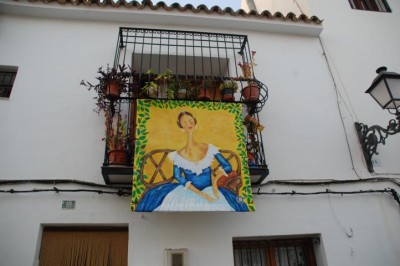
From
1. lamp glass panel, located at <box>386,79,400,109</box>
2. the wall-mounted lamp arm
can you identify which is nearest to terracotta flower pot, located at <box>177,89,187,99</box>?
lamp glass panel, located at <box>386,79,400,109</box>

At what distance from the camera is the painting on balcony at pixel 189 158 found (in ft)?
12.6

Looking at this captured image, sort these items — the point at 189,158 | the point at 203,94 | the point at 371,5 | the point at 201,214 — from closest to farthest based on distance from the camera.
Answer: the point at 189,158
the point at 201,214
the point at 203,94
the point at 371,5

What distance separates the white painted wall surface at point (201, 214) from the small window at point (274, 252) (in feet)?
0.80

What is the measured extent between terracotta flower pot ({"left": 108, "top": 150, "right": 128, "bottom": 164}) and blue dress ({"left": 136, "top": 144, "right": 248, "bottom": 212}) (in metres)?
0.59

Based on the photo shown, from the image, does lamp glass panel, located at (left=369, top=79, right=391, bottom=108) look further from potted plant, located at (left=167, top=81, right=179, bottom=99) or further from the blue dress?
potted plant, located at (left=167, top=81, right=179, bottom=99)

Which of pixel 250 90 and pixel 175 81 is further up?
pixel 175 81

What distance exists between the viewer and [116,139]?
4.13 metres

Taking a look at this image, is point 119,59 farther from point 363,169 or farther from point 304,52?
point 363,169

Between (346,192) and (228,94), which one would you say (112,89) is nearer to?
(228,94)

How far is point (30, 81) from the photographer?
489 cm

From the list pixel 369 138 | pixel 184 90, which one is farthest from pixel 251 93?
pixel 369 138

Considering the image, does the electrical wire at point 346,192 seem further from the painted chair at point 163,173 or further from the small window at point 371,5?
the small window at point 371,5

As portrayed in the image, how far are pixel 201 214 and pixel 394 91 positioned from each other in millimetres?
2952

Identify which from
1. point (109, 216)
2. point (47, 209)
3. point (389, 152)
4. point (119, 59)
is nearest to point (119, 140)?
point (109, 216)
